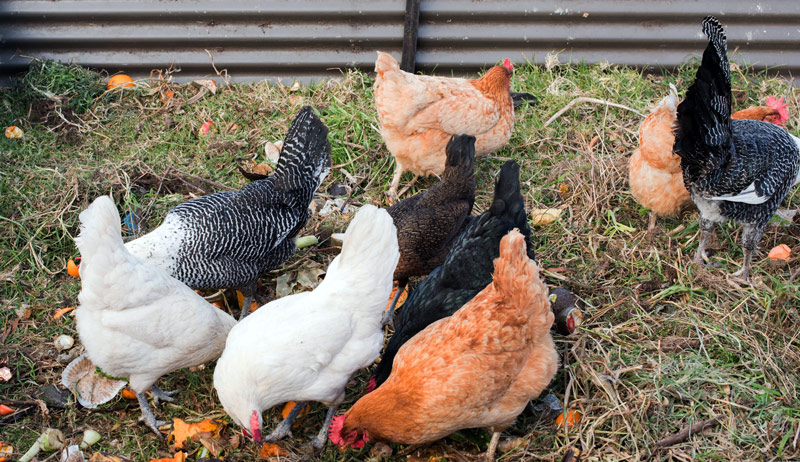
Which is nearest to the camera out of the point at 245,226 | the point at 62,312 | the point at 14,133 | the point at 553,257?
the point at 245,226

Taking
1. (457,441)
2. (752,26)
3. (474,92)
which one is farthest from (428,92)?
(752,26)

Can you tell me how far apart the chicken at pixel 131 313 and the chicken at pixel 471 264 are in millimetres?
1019

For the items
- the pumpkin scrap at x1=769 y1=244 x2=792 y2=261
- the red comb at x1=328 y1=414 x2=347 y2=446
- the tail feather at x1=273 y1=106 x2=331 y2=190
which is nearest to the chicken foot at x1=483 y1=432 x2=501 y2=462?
the red comb at x1=328 y1=414 x2=347 y2=446

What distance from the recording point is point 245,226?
3.64 metres

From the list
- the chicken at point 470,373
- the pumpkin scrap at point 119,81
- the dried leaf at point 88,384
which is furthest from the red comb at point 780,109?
the pumpkin scrap at point 119,81

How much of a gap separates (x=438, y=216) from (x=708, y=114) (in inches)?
63.9

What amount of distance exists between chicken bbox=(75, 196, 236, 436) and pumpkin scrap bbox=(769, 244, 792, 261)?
3568mm

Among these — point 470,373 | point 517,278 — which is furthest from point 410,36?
point 470,373

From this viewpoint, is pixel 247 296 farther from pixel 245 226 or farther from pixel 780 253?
pixel 780 253

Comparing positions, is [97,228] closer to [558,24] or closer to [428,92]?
[428,92]

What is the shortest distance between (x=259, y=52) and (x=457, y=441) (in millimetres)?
3825

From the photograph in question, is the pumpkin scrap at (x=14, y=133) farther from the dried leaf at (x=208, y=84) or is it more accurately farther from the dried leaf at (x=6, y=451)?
the dried leaf at (x=6, y=451)

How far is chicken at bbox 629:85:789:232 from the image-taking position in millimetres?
3762

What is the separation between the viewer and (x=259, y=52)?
541 centimetres
